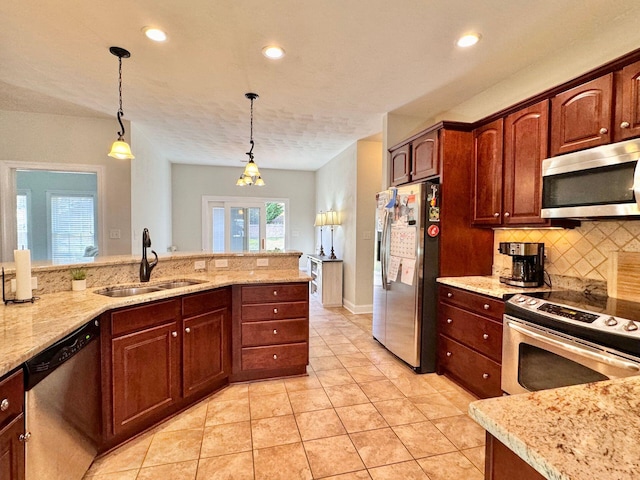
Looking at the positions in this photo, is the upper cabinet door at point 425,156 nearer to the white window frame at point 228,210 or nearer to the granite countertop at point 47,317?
the granite countertop at point 47,317

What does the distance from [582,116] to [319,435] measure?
2684 mm

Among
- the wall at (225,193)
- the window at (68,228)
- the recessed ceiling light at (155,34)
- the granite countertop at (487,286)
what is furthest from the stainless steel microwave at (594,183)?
the window at (68,228)

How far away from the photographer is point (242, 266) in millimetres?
3311

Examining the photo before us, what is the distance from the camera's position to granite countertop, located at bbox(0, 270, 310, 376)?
124cm

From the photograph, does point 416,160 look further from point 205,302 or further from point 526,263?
point 205,302

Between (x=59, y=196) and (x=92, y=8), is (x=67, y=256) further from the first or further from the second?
(x=92, y=8)

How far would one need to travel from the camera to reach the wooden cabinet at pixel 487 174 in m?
2.71

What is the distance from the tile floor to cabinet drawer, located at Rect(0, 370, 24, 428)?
862 mm

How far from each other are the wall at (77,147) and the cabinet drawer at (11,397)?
3.34 m

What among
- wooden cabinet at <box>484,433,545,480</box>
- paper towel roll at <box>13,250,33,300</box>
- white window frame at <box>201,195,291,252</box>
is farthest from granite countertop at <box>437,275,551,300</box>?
white window frame at <box>201,195,291,252</box>

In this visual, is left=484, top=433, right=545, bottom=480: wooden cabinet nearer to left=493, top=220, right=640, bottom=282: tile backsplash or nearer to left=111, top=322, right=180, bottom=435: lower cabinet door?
left=111, top=322, right=180, bottom=435: lower cabinet door

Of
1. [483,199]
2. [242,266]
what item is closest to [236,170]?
[242,266]

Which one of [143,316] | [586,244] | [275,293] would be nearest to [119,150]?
[143,316]

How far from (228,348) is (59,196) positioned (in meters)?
5.58
